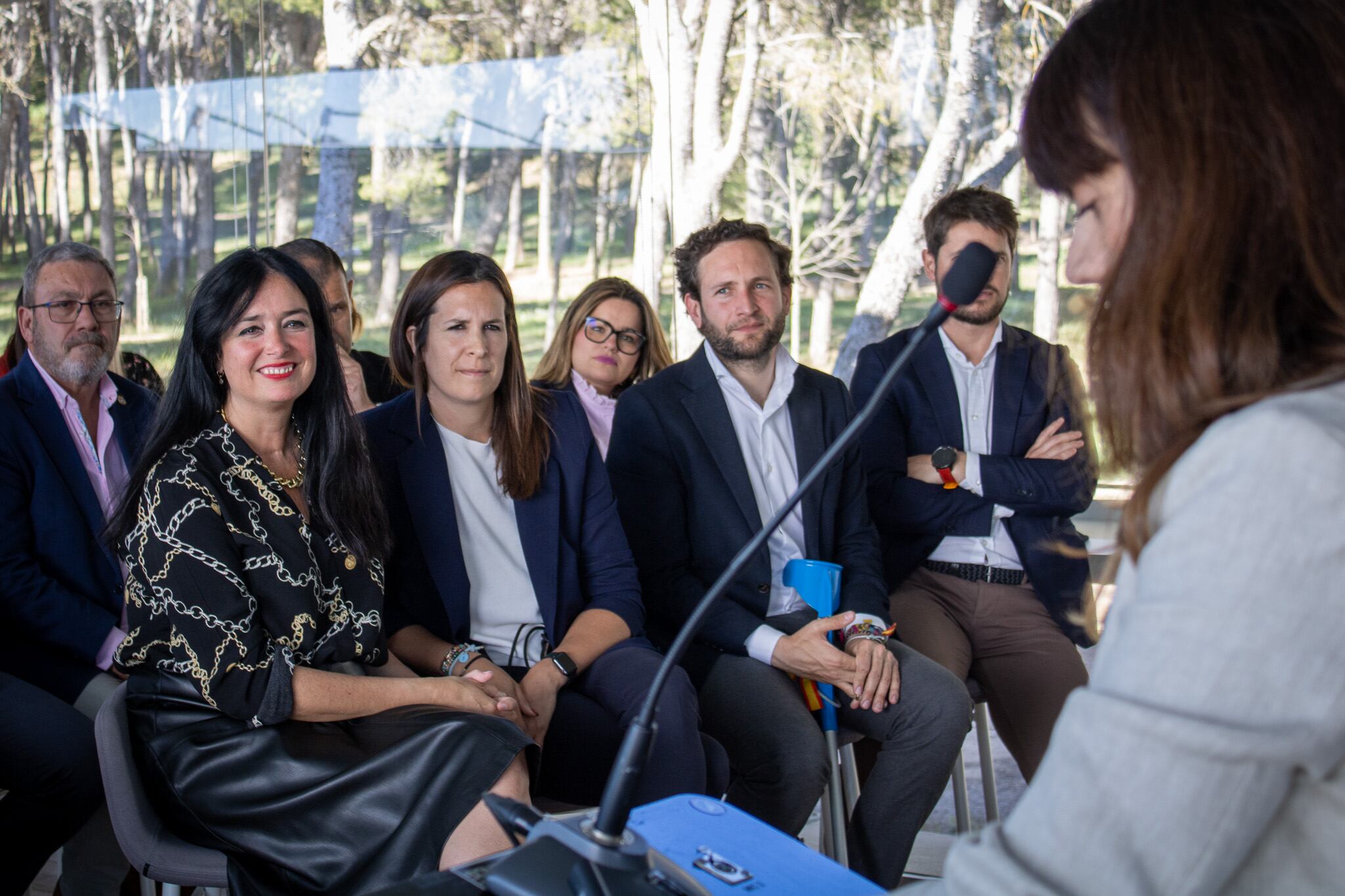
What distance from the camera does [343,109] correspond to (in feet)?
16.5

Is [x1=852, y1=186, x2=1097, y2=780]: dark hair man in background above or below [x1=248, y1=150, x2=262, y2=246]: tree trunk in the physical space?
below

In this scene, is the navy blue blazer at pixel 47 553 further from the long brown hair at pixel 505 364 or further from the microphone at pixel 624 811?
the microphone at pixel 624 811

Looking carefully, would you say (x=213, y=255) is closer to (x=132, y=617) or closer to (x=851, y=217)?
(x=851, y=217)

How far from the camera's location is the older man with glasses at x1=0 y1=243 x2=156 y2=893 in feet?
8.16

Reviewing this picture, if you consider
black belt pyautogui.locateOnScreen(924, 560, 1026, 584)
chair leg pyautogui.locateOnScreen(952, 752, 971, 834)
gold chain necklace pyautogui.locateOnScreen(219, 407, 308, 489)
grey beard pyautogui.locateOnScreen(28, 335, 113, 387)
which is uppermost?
grey beard pyautogui.locateOnScreen(28, 335, 113, 387)

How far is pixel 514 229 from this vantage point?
5238 millimetres

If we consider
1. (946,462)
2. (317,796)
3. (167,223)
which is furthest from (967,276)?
(167,223)

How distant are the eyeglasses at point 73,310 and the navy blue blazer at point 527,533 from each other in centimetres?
98

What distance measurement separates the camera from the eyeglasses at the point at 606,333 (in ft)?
12.7

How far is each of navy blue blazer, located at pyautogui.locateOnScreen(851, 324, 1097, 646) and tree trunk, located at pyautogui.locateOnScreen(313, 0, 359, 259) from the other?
2.93 m

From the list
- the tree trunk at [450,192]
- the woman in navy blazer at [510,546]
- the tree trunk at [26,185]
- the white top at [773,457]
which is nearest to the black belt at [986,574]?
the white top at [773,457]

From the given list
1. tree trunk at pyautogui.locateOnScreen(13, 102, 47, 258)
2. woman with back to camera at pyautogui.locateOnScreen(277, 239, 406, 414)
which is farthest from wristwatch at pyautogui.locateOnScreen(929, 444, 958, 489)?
tree trunk at pyautogui.locateOnScreen(13, 102, 47, 258)

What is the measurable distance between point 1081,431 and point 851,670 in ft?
3.46

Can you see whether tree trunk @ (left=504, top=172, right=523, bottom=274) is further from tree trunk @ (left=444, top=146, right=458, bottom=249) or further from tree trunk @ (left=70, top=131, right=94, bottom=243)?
tree trunk @ (left=70, top=131, right=94, bottom=243)
